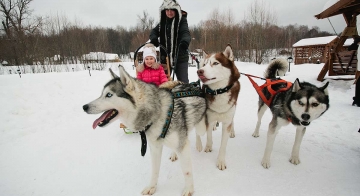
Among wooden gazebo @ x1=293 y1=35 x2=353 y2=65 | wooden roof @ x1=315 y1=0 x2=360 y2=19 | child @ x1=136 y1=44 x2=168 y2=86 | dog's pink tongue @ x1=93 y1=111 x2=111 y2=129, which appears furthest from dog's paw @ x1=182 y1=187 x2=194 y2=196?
wooden gazebo @ x1=293 y1=35 x2=353 y2=65

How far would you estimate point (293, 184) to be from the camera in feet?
6.78

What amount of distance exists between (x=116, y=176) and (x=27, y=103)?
14.8 ft

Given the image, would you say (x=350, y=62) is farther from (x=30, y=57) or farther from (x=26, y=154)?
(x=30, y=57)

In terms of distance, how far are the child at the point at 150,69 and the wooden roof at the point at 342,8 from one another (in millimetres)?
5550

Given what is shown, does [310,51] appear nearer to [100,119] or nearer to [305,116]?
[305,116]

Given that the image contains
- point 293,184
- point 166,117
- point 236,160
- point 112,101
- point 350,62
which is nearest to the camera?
point 112,101

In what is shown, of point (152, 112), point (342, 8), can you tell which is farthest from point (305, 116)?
point (342, 8)

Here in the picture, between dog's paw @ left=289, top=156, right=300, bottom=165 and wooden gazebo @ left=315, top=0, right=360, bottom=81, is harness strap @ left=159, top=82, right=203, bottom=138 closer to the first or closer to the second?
dog's paw @ left=289, top=156, right=300, bottom=165

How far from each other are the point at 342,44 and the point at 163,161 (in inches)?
333

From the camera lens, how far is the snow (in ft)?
6.89

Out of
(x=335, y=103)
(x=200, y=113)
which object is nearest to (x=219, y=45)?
(x=335, y=103)

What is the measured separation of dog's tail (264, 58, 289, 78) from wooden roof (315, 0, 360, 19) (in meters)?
3.40

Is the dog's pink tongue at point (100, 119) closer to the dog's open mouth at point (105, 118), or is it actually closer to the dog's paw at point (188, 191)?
the dog's open mouth at point (105, 118)

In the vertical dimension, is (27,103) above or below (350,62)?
Result: below
